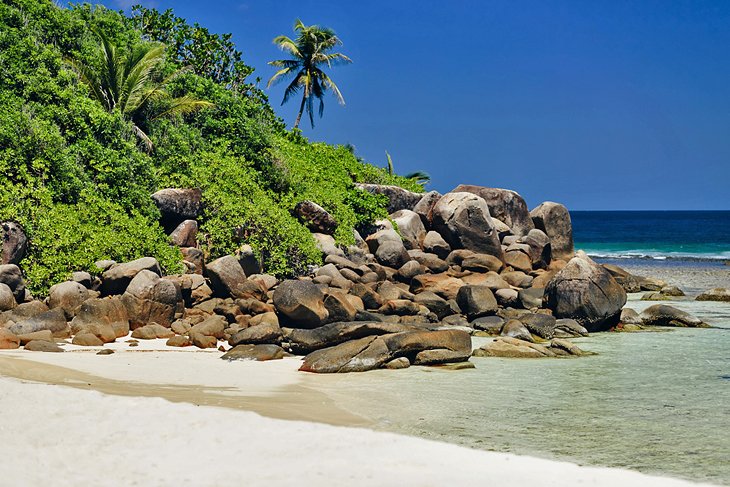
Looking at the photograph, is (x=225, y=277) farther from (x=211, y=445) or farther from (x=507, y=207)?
(x=507, y=207)

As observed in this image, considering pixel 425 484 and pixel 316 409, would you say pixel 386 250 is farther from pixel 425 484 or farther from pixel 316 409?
pixel 425 484

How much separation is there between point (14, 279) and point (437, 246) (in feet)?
47.0

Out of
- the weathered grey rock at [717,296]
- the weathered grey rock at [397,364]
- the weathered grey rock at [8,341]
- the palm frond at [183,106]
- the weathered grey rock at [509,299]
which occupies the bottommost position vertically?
the weathered grey rock at [397,364]

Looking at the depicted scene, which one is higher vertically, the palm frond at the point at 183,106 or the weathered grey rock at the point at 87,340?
the palm frond at the point at 183,106

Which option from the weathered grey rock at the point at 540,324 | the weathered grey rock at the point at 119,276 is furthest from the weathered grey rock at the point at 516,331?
the weathered grey rock at the point at 119,276

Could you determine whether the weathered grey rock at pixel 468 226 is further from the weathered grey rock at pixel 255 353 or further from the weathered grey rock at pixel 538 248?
the weathered grey rock at pixel 255 353

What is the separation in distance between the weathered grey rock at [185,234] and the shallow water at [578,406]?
32.7ft

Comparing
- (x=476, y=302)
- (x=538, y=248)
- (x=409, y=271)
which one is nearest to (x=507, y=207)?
(x=538, y=248)

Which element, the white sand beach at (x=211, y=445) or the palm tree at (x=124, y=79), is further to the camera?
the palm tree at (x=124, y=79)

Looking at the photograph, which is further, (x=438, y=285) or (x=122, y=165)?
(x=438, y=285)

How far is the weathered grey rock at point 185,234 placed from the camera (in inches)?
811

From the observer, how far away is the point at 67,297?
1549 cm

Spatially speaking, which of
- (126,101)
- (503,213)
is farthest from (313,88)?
(126,101)

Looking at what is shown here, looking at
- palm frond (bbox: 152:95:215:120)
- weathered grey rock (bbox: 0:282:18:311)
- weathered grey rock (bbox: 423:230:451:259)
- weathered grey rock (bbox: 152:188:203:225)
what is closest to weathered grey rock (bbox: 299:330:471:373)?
weathered grey rock (bbox: 0:282:18:311)
